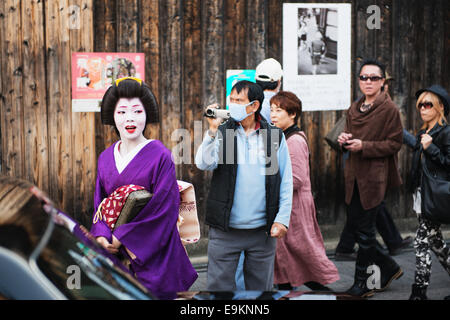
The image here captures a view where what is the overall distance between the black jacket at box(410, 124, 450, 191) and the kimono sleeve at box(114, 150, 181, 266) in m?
2.41

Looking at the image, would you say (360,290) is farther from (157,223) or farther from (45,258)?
(45,258)

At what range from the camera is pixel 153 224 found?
3670 mm

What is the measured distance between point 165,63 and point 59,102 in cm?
115

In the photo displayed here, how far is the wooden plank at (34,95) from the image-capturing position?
592cm

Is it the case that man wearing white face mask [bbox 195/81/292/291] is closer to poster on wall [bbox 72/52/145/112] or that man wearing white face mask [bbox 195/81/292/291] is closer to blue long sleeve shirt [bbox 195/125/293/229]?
blue long sleeve shirt [bbox 195/125/293/229]

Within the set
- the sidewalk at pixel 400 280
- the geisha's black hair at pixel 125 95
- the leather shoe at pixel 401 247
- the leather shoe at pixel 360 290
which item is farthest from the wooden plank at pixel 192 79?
the geisha's black hair at pixel 125 95

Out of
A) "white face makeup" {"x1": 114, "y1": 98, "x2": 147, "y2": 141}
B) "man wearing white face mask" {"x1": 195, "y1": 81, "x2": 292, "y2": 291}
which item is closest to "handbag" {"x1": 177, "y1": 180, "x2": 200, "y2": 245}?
"man wearing white face mask" {"x1": 195, "y1": 81, "x2": 292, "y2": 291}

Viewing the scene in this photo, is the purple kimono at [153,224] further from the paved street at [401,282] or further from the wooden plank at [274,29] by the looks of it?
the wooden plank at [274,29]

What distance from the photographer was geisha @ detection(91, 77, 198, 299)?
362 centimetres

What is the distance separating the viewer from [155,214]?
12.0ft
